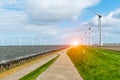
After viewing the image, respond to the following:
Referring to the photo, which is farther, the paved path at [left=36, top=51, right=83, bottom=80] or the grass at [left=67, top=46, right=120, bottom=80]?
the paved path at [left=36, top=51, right=83, bottom=80]

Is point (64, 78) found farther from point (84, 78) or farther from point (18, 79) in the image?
point (18, 79)

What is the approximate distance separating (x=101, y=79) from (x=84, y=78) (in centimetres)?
313

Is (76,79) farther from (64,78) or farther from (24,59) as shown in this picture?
(24,59)

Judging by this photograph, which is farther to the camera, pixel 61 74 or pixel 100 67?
pixel 100 67

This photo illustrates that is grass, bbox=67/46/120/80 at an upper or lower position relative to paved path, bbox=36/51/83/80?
upper

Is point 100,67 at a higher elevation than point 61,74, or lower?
higher

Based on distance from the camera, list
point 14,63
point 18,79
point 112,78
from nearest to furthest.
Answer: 1. point 112,78
2. point 18,79
3. point 14,63

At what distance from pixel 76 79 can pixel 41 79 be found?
3.47 meters

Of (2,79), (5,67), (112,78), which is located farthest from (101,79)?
→ (5,67)

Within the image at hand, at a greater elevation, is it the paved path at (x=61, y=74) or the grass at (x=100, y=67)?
the grass at (x=100, y=67)

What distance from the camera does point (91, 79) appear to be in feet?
94.1

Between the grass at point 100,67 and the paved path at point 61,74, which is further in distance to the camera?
the paved path at point 61,74

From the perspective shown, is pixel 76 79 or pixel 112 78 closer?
pixel 112 78

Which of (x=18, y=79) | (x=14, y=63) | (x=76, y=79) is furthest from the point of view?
(x=14, y=63)
